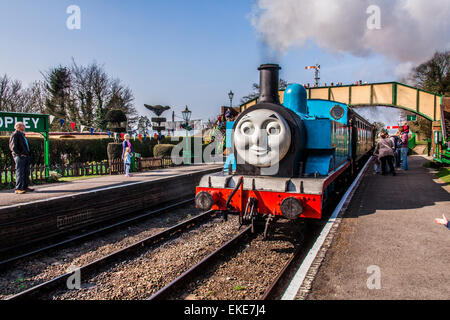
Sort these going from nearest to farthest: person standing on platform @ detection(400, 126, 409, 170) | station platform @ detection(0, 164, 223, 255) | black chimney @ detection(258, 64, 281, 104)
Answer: station platform @ detection(0, 164, 223, 255), black chimney @ detection(258, 64, 281, 104), person standing on platform @ detection(400, 126, 409, 170)

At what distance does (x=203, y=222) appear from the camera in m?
8.08

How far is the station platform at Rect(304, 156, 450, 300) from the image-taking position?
337 cm

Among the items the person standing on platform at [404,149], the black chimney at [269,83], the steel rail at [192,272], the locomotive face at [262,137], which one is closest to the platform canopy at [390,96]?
the person standing on platform at [404,149]

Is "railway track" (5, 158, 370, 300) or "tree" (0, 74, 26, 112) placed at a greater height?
"tree" (0, 74, 26, 112)

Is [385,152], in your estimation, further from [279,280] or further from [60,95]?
[60,95]

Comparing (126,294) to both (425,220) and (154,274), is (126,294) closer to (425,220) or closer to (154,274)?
(154,274)

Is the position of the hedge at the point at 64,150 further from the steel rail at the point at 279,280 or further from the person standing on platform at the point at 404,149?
the person standing on platform at the point at 404,149

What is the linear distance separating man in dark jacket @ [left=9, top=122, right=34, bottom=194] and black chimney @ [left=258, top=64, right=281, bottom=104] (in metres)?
6.06

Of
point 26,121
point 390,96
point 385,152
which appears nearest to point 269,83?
point 385,152

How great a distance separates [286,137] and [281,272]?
7.44ft

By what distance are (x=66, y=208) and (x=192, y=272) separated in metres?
3.72

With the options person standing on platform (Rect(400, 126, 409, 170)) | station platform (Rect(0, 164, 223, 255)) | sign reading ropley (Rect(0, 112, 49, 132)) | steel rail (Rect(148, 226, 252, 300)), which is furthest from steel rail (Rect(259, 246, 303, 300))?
person standing on platform (Rect(400, 126, 409, 170))

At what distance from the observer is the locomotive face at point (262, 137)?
567 cm

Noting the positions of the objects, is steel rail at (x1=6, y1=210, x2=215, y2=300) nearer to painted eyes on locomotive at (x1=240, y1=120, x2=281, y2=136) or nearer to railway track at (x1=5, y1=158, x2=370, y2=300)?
railway track at (x1=5, y1=158, x2=370, y2=300)
